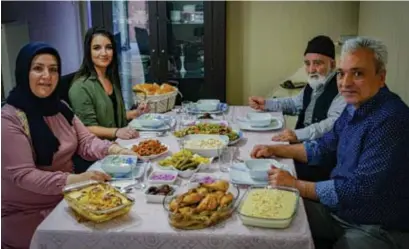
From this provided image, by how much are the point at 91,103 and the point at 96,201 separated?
1.26 metres

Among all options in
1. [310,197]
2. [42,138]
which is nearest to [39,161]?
[42,138]

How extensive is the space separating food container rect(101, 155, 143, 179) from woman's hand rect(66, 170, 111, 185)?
0.04 meters

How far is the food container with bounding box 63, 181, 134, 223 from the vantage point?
4.73ft

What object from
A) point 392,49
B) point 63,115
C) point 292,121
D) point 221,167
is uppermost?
point 392,49

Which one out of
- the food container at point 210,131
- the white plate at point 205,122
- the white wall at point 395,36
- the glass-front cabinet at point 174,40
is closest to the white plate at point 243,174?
the food container at point 210,131

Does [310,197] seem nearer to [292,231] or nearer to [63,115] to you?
[292,231]

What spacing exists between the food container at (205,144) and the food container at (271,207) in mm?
407

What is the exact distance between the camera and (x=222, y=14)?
404 cm

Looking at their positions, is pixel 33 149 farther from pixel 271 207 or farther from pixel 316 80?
pixel 316 80

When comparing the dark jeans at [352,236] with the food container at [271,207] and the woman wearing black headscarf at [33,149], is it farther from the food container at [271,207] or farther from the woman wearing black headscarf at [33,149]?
the woman wearing black headscarf at [33,149]

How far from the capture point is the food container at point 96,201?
144 cm

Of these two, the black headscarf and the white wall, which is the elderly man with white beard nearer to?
the white wall

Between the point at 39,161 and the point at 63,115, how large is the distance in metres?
0.28

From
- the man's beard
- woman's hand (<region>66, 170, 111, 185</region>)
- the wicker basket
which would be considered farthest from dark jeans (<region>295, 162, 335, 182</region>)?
woman's hand (<region>66, 170, 111, 185</region>)
